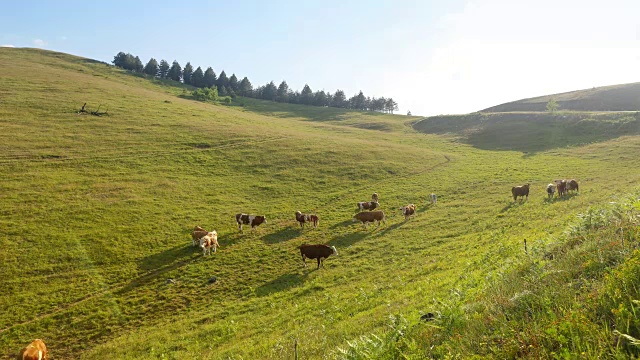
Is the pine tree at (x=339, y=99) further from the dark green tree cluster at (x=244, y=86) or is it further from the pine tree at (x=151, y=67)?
the pine tree at (x=151, y=67)

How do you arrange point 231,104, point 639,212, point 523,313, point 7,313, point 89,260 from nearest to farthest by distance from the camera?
point 523,313, point 639,212, point 7,313, point 89,260, point 231,104

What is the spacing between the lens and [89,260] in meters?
23.3

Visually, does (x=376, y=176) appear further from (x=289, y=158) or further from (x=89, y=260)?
(x=89, y=260)

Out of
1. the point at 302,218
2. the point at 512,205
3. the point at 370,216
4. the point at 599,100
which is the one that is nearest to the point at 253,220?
the point at 302,218

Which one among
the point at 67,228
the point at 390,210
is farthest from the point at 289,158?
the point at 67,228

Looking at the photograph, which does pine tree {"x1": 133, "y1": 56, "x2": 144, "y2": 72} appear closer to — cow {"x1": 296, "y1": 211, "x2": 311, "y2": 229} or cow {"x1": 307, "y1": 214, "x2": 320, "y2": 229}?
cow {"x1": 296, "y1": 211, "x2": 311, "y2": 229}

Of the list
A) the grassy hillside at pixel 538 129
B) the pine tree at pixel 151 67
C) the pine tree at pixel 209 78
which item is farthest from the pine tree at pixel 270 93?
the grassy hillside at pixel 538 129

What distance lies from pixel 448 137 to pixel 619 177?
48407 mm

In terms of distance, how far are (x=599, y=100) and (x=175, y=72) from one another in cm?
18131

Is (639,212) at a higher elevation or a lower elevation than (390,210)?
higher

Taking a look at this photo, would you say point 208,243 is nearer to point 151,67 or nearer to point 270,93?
point 270,93

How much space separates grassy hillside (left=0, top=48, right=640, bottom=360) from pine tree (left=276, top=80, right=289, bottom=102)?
338 ft

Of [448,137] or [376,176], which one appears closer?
[376,176]

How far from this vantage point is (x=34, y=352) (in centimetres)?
1359
